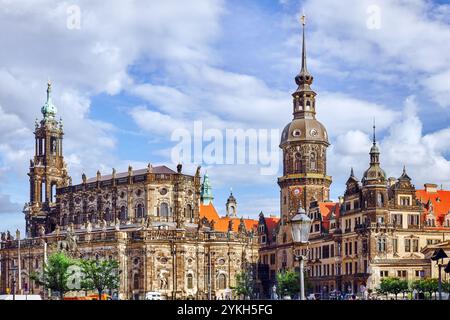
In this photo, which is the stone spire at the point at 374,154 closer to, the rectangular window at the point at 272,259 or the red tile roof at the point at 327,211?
the red tile roof at the point at 327,211

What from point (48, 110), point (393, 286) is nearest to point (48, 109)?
point (48, 110)

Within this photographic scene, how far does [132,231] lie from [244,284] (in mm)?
16943

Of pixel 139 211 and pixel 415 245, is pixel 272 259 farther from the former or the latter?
pixel 415 245

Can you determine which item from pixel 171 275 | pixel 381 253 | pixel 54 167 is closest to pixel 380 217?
pixel 381 253

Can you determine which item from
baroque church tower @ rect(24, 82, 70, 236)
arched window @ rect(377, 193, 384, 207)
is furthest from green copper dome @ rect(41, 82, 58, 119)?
arched window @ rect(377, 193, 384, 207)

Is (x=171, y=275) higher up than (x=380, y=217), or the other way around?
(x=380, y=217)

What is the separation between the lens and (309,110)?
128500mm

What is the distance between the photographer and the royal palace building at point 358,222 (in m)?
99.0

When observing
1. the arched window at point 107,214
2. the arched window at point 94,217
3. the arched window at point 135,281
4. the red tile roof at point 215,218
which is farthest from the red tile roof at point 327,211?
the arched window at point 94,217

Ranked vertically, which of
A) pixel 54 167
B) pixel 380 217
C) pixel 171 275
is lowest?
pixel 171 275

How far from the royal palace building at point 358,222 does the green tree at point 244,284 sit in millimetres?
7632

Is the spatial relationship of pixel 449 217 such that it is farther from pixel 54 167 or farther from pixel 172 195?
pixel 54 167
